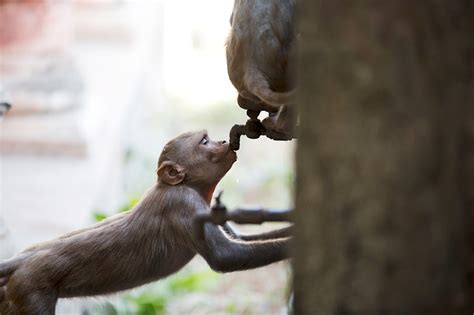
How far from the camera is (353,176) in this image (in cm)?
216

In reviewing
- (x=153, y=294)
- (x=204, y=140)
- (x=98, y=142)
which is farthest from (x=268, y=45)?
(x=98, y=142)

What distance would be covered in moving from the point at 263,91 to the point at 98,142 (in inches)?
273

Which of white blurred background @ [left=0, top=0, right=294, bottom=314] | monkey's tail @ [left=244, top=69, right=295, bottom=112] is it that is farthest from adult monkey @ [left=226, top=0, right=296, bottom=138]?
white blurred background @ [left=0, top=0, right=294, bottom=314]

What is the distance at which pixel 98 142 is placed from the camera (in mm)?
10125

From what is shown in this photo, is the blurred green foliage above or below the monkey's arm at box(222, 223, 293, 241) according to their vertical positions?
below

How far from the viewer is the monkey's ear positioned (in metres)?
4.43

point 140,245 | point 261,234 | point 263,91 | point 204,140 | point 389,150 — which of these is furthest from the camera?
point 204,140

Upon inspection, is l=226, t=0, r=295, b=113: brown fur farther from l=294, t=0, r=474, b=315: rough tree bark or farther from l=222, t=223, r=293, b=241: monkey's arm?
l=294, t=0, r=474, b=315: rough tree bark

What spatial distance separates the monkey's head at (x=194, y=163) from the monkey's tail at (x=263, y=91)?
2.66ft

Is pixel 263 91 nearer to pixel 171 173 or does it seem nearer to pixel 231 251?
pixel 231 251

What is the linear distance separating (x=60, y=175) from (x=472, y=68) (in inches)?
308

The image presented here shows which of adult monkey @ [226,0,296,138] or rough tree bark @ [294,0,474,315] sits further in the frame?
adult monkey @ [226,0,296,138]

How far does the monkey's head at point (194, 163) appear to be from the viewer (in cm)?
443

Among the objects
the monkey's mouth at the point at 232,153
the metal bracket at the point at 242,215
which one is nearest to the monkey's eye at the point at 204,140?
the monkey's mouth at the point at 232,153
